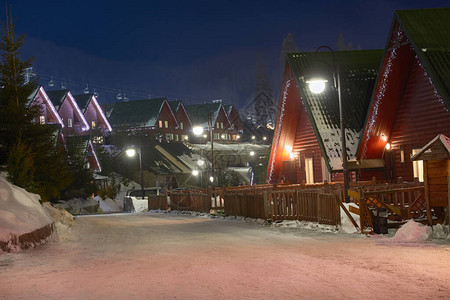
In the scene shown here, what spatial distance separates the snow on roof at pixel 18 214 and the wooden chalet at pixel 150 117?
6566 centimetres

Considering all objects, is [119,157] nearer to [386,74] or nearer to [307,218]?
[386,74]

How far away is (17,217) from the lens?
13930mm

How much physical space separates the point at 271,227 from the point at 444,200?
6523mm

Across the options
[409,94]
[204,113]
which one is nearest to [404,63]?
[409,94]

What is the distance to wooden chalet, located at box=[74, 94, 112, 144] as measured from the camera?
224 feet

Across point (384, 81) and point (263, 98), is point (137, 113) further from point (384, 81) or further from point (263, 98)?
point (384, 81)

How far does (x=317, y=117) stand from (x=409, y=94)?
514cm

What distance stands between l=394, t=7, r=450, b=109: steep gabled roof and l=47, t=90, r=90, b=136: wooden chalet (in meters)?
46.8

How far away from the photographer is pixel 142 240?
16062 millimetres

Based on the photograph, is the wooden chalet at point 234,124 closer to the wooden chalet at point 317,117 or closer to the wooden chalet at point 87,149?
the wooden chalet at point 87,149

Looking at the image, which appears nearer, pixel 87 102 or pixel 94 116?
pixel 87 102

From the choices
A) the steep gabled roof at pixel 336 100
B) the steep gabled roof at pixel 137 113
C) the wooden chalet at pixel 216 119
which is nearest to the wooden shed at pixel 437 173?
the steep gabled roof at pixel 336 100

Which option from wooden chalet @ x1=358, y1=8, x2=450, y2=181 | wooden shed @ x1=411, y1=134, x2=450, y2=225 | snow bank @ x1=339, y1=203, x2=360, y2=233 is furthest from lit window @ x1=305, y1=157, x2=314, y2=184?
wooden shed @ x1=411, y1=134, x2=450, y2=225

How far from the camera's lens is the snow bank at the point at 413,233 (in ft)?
45.2
